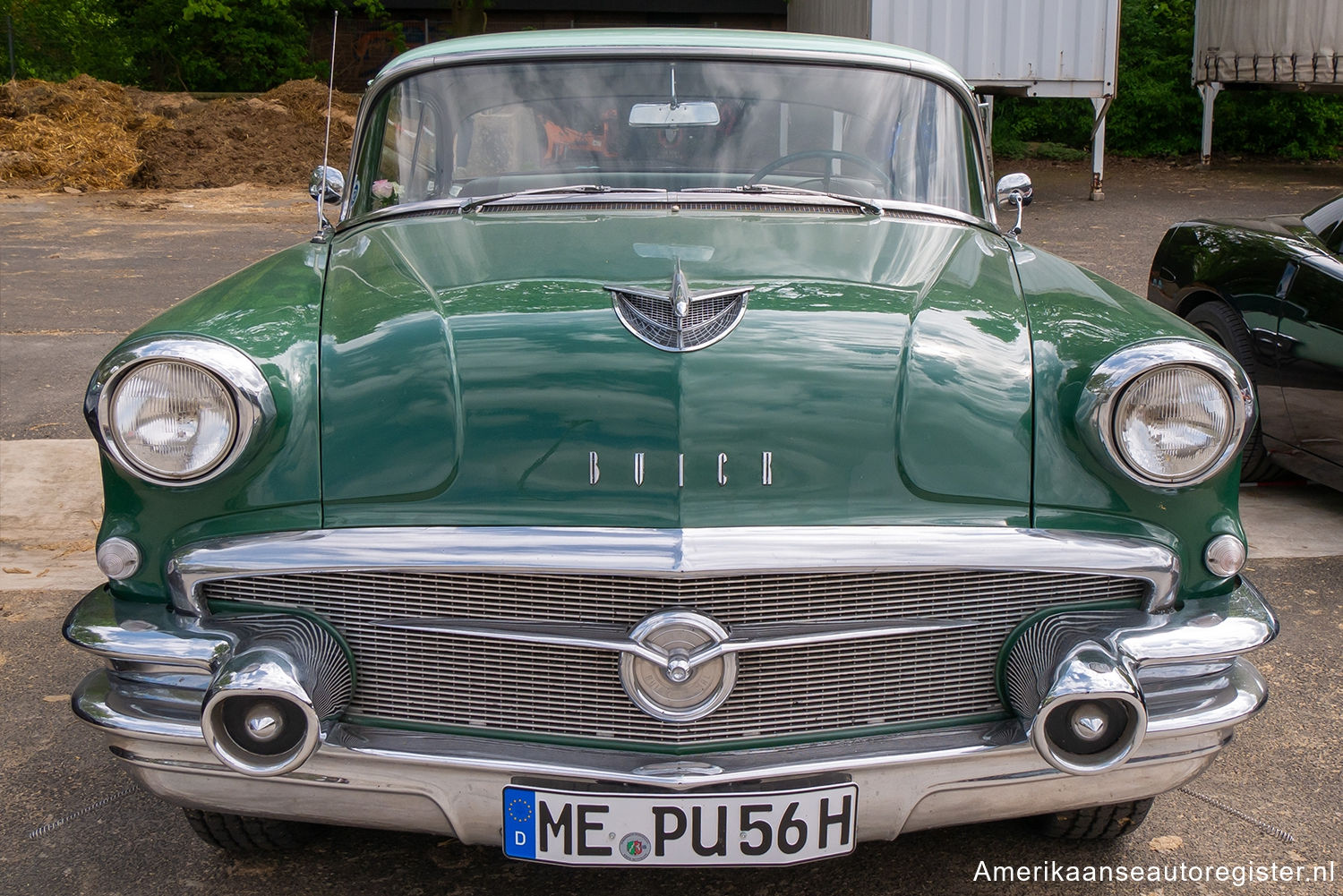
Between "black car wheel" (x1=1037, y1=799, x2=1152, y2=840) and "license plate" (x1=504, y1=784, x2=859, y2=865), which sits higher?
"license plate" (x1=504, y1=784, x2=859, y2=865)

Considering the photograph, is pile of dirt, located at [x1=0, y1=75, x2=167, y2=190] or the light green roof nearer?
the light green roof

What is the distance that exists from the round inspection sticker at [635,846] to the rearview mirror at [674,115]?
5.87 feet

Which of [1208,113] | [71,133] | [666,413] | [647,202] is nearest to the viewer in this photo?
[666,413]

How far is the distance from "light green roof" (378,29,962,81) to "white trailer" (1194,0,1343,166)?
14.7m

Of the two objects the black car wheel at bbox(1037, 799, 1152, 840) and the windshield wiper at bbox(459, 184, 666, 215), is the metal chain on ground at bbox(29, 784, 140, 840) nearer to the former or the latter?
the windshield wiper at bbox(459, 184, 666, 215)

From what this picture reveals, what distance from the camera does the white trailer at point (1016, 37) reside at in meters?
12.8

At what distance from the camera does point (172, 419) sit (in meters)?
2.13

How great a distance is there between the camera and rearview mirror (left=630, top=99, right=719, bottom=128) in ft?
10.1

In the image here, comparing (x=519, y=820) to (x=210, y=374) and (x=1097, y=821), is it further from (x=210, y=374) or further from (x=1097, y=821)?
(x=1097, y=821)

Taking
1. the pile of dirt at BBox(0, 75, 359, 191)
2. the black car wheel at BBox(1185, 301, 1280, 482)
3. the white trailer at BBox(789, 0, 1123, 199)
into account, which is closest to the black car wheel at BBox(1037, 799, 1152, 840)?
the black car wheel at BBox(1185, 301, 1280, 482)

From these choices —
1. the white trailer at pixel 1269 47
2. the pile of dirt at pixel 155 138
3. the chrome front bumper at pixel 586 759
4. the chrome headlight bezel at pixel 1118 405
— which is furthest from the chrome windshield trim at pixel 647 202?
the white trailer at pixel 1269 47

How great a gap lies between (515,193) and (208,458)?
1117 millimetres

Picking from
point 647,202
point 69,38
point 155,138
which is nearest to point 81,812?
point 647,202

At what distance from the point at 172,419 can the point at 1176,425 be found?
173 cm
